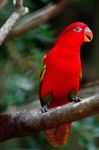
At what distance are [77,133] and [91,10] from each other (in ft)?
4.17

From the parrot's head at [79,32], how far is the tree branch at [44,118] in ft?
1.31

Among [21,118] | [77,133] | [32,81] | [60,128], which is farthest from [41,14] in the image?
[21,118]

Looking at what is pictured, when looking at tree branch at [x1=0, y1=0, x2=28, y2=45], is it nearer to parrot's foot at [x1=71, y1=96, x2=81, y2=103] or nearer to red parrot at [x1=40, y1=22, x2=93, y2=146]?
red parrot at [x1=40, y1=22, x2=93, y2=146]

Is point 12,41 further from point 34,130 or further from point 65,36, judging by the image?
point 34,130

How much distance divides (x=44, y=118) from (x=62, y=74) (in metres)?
0.38

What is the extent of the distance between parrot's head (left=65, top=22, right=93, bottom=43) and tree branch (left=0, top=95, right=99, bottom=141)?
40 centimetres

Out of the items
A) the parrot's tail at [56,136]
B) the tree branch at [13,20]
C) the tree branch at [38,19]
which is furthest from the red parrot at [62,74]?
the tree branch at [38,19]

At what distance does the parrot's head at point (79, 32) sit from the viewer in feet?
8.02

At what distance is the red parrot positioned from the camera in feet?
8.23

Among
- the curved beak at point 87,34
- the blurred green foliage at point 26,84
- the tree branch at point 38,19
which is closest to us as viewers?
the curved beak at point 87,34

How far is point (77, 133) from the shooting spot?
342 centimetres

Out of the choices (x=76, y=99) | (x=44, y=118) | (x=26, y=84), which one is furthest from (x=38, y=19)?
(x=44, y=118)

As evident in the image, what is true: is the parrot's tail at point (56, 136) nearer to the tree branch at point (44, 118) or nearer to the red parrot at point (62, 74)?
the red parrot at point (62, 74)

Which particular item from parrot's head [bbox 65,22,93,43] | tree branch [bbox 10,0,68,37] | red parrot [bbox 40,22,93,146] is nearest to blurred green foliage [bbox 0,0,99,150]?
tree branch [bbox 10,0,68,37]
